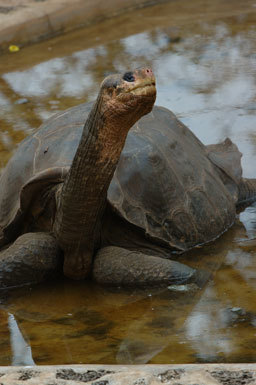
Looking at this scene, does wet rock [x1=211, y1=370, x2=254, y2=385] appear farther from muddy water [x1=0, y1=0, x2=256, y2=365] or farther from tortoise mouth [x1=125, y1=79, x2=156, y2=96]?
tortoise mouth [x1=125, y1=79, x2=156, y2=96]

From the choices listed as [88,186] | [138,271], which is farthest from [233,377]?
[138,271]

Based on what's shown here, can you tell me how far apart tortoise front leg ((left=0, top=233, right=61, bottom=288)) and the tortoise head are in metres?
0.97

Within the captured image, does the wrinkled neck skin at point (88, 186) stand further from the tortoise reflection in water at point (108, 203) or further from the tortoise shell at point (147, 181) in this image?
the tortoise shell at point (147, 181)

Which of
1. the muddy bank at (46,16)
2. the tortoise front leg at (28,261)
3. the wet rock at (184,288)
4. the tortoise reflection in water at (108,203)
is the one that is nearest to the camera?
the tortoise reflection in water at (108,203)

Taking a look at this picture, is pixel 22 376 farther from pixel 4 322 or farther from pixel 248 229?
pixel 248 229

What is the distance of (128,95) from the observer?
350cm

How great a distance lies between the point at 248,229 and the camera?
5.09 metres

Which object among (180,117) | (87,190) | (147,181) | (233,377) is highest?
(87,190)

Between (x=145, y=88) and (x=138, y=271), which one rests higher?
(x=145, y=88)

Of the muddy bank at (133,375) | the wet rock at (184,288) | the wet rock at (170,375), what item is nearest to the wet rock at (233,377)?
the muddy bank at (133,375)

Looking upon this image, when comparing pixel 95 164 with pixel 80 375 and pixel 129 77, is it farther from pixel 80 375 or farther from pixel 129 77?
pixel 80 375

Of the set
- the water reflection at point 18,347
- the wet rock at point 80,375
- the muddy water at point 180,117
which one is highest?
the wet rock at point 80,375

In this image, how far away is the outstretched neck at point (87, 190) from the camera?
12.2 ft

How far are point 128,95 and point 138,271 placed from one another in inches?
43.6
